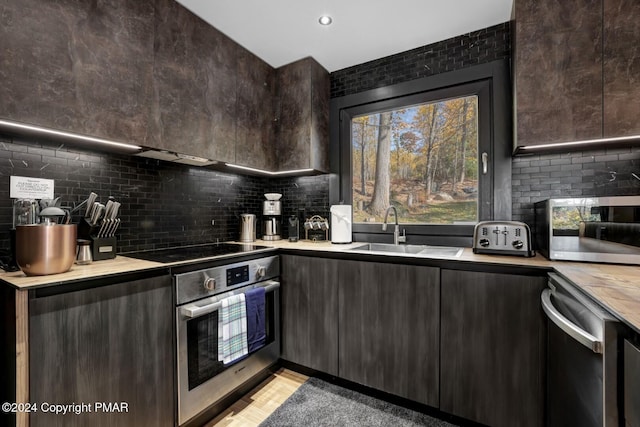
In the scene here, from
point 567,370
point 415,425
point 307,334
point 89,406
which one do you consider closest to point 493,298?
point 567,370

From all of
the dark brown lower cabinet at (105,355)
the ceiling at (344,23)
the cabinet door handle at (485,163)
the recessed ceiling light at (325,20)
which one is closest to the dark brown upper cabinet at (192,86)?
the ceiling at (344,23)

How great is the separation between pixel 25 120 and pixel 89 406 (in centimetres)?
119

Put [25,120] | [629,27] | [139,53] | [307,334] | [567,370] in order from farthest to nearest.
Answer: [307,334], [139,53], [629,27], [25,120], [567,370]

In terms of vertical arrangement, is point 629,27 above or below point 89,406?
above

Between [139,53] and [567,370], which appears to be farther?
[139,53]

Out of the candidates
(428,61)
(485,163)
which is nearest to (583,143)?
(485,163)

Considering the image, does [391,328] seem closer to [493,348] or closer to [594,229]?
[493,348]

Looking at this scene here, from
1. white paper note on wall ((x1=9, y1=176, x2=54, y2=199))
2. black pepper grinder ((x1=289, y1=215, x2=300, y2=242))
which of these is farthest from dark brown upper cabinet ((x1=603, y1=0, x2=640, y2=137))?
white paper note on wall ((x1=9, y1=176, x2=54, y2=199))

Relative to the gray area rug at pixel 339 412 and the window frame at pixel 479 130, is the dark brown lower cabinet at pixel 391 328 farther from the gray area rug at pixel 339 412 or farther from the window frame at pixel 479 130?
the window frame at pixel 479 130

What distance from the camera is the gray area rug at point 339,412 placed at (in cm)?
154

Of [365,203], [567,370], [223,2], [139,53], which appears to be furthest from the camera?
[365,203]

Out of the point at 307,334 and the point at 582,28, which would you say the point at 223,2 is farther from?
the point at 307,334

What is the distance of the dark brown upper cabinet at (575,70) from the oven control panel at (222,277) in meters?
1.73

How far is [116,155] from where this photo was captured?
1.75 m
